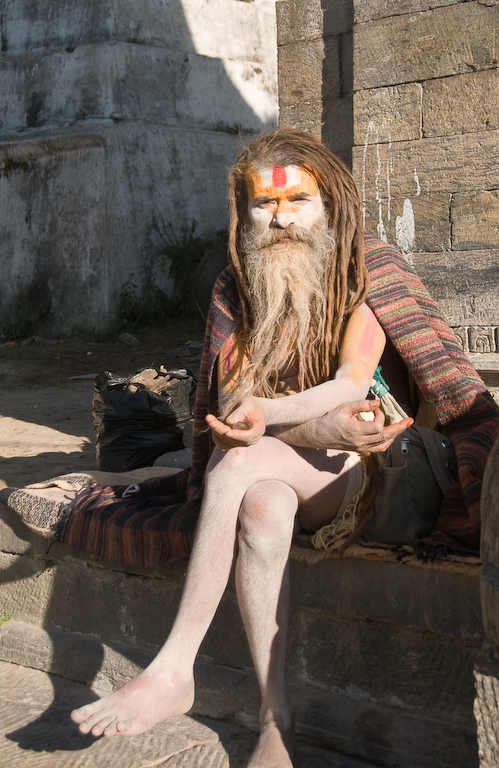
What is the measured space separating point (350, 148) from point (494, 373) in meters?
2.03

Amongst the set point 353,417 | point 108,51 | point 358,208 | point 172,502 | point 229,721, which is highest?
point 108,51

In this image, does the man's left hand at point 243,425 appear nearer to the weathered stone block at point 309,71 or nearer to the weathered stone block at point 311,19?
the weathered stone block at point 309,71

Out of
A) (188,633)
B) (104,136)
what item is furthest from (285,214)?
(104,136)

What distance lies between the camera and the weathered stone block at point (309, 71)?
5.52 m

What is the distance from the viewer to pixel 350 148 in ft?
18.1

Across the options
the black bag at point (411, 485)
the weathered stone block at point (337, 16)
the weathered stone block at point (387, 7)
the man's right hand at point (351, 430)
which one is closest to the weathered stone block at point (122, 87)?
the weathered stone block at point (337, 16)

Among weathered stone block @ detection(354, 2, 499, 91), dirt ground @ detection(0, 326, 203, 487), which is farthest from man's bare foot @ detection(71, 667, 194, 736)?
weathered stone block @ detection(354, 2, 499, 91)

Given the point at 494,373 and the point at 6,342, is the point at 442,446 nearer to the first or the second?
the point at 494,373

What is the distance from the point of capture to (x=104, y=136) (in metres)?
9.92

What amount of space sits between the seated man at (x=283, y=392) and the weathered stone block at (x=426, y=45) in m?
2.35

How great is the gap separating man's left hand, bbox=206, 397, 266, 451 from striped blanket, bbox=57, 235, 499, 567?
60cm

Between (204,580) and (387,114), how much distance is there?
3624 millimetres

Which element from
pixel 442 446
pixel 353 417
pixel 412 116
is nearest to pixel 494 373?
pixel 412 116

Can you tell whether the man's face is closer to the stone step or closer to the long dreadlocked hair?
the long dreadlocked hair
